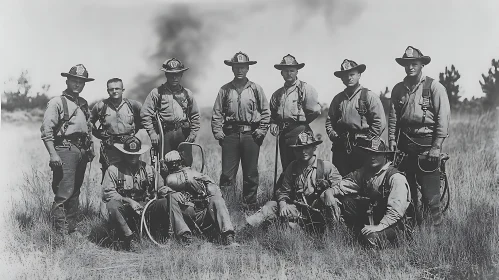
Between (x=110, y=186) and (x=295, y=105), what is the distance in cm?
353

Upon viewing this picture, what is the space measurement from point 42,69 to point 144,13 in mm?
2246

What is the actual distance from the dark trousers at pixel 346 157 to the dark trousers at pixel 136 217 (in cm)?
298

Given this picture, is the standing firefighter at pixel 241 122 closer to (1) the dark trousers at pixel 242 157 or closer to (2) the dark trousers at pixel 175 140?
(1) the dark trousers at pixel 242 157

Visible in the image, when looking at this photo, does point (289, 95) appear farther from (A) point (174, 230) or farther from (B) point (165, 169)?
(A) point (174, 230)

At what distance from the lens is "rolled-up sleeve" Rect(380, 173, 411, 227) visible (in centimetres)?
645

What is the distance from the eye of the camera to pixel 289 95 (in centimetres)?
855

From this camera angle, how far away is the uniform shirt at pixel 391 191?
6457 mm

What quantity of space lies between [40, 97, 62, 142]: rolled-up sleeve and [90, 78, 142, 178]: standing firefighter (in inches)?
27.5

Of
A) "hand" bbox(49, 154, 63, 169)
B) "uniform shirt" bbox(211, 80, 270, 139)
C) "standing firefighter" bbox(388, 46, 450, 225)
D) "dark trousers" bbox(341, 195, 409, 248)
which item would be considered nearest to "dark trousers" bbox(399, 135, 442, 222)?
"standing firefighter" bbox(388, 46, 450, 225)

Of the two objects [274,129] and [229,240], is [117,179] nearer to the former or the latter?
[229,240]

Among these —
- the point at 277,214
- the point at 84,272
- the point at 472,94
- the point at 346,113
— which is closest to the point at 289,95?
the point at 346,113

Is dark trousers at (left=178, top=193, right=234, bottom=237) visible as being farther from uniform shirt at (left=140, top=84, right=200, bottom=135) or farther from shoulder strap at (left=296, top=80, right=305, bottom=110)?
shoulder strap at (left=296, top=80, right=305, bottom=110)

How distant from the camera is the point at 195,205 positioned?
7496 mm

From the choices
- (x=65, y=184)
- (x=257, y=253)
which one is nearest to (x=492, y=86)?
(x=257, y=253)
